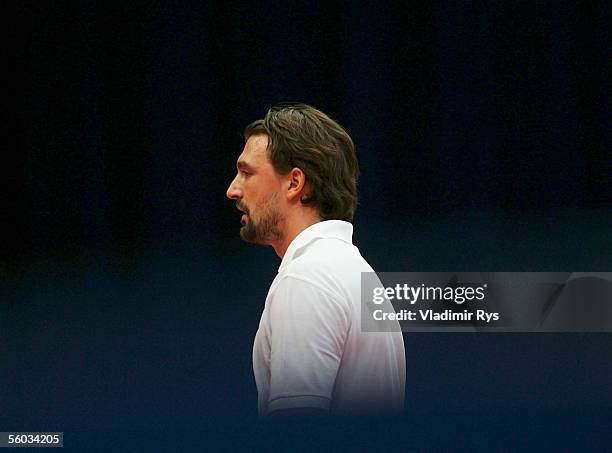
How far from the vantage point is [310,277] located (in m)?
1.28

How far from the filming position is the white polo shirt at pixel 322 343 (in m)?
1.25

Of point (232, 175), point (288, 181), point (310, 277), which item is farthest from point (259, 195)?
point (232, 175)

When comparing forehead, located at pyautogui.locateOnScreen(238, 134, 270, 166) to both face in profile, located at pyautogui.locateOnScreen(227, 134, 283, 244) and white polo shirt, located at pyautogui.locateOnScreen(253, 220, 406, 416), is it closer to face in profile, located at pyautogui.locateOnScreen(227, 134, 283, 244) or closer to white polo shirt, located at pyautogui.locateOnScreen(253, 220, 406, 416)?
face in profile, located at pyautogui.locateOnScreen(227, 134, 283, 244)

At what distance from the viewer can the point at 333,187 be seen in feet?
4.94

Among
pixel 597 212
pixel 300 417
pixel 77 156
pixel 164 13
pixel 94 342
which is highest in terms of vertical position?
pixel 164 13

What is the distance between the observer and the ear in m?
1.49

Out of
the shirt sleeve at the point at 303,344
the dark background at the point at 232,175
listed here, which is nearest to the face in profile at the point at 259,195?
the shirt sleeve at the point at 303,344

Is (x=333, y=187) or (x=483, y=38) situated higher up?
(x=483, y=38)

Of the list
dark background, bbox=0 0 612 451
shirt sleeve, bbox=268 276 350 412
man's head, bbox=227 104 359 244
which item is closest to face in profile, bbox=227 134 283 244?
man's head, bbox=227 104 359 244

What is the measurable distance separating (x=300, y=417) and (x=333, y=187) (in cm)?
41

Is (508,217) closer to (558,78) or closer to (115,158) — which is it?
(558,78)

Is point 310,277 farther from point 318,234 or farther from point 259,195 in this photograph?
point 259,195

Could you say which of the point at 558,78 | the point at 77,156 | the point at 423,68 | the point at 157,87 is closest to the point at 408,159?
the point at 423,68

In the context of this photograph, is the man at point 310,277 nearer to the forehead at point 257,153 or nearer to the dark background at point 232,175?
the forehead at point 257,153
